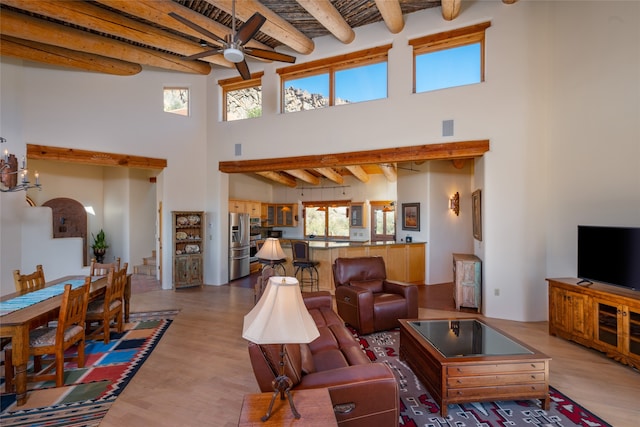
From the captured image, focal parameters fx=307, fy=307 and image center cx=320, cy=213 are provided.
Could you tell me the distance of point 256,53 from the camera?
4.19 m

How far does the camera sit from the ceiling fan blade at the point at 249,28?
325cm

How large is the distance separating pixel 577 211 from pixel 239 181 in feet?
25.9

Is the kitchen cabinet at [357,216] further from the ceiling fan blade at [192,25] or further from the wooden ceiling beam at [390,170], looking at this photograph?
the ceiling fan blade at [192,25]

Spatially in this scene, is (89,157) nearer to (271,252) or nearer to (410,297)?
(271,252)

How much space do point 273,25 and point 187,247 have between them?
192 inches

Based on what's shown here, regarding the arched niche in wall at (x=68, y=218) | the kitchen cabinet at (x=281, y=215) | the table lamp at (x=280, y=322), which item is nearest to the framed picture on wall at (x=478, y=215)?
the table lamp at (x=280, y=322)

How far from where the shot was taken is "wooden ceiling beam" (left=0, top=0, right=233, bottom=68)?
401cm

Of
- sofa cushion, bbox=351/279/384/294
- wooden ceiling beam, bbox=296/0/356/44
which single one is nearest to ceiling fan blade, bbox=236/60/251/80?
wooden ceiling beam, bbox=296/0/356/44

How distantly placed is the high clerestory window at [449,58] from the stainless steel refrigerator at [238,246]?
16.5ft

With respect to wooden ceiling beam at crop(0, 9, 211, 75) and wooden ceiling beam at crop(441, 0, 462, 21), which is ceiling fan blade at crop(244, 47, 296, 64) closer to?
wooden ceiling beam at crop(441, 0, 462, 21)

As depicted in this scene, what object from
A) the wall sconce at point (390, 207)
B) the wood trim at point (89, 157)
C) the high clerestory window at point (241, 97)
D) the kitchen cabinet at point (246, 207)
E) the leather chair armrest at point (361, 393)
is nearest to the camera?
the leather chair armrest at point (361, 393)

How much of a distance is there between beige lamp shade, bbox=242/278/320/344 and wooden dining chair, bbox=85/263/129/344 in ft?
10.1

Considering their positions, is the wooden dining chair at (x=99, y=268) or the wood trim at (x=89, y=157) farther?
the wood trim at (x=89, y=157)

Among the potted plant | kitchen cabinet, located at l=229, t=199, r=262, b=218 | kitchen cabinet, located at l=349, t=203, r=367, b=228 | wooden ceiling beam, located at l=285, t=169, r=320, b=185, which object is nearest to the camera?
the potted plant
